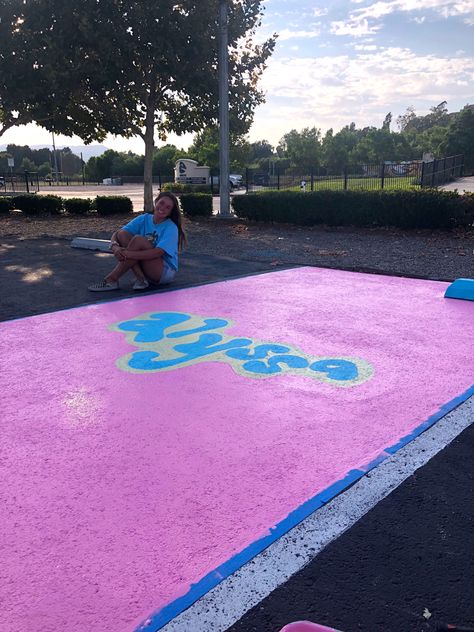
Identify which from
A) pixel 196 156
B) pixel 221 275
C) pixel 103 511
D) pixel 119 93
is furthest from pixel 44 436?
pixel 196 156

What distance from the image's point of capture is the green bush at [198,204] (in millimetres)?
17016

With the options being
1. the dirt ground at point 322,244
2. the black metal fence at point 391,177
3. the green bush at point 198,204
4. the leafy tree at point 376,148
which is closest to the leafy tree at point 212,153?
the black metal fence at point 391,177

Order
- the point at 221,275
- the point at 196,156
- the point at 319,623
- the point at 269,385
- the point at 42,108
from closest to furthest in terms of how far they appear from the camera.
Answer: the point at 319,623 < the point at 269,385 < the point at 221,275 < the point at 42,108 < the point at 196,156

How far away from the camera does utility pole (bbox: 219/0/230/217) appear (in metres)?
15.9

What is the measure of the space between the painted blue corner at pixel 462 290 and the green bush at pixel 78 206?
15065 mm

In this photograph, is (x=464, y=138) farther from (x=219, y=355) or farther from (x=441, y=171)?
(x=219, y=355)

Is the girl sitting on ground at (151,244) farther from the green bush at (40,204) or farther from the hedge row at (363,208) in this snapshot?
the green bush at (40,204)

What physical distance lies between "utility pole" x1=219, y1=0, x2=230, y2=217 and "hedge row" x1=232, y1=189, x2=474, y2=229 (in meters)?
0.88

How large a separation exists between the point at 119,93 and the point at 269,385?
1610 centimetres

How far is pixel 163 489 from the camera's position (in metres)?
2.60

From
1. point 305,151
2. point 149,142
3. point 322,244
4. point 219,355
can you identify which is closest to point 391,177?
point 149,142

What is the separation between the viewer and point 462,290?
6.39m

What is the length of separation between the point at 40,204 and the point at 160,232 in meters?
14.2

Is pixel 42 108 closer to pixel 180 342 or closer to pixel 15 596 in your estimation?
pixel 180 342
